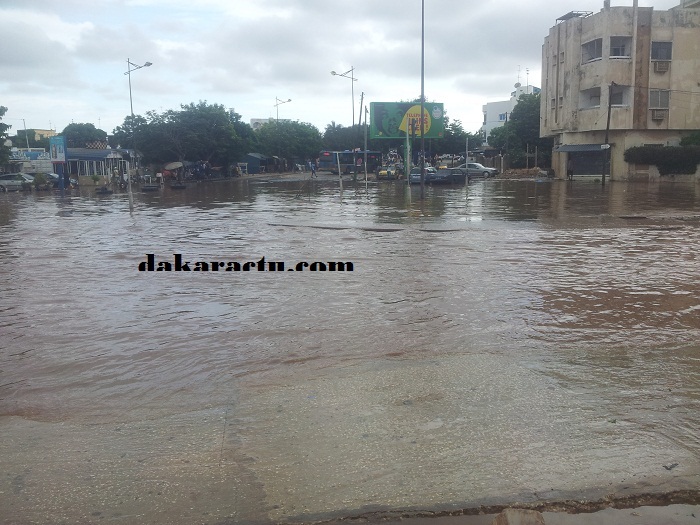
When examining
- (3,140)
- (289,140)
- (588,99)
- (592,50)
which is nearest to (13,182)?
(3,140)

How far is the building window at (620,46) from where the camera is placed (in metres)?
44.6

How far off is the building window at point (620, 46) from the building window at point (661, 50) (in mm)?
1522

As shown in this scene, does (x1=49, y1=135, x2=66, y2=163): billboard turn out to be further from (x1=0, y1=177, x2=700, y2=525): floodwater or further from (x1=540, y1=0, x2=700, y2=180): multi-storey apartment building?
(x1=0, y1=177, x2=700, y2=525): floodwater

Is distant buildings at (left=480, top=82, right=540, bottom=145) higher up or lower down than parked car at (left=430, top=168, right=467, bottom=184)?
higher up

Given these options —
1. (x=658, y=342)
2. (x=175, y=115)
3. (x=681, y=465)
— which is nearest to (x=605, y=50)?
(x=175, y=115)

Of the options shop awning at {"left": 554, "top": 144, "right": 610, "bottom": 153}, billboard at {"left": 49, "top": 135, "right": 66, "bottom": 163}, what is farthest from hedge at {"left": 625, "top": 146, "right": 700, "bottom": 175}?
billboard at {"left": 49, "top": 135, "right": 66, "bottom": 163}

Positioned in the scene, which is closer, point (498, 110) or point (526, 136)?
point (526, 136)

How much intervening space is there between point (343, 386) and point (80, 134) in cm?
10336

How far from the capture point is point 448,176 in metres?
46.5

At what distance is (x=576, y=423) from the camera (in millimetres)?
4484

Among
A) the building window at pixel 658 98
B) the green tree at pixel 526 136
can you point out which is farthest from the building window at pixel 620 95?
the green tree at pixel 526 136

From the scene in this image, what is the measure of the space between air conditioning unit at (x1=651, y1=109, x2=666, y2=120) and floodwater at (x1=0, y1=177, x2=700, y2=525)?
36.6 meters

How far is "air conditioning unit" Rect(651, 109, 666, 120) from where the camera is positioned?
147 ft

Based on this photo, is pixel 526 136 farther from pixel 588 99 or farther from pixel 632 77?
pixel 632 77
